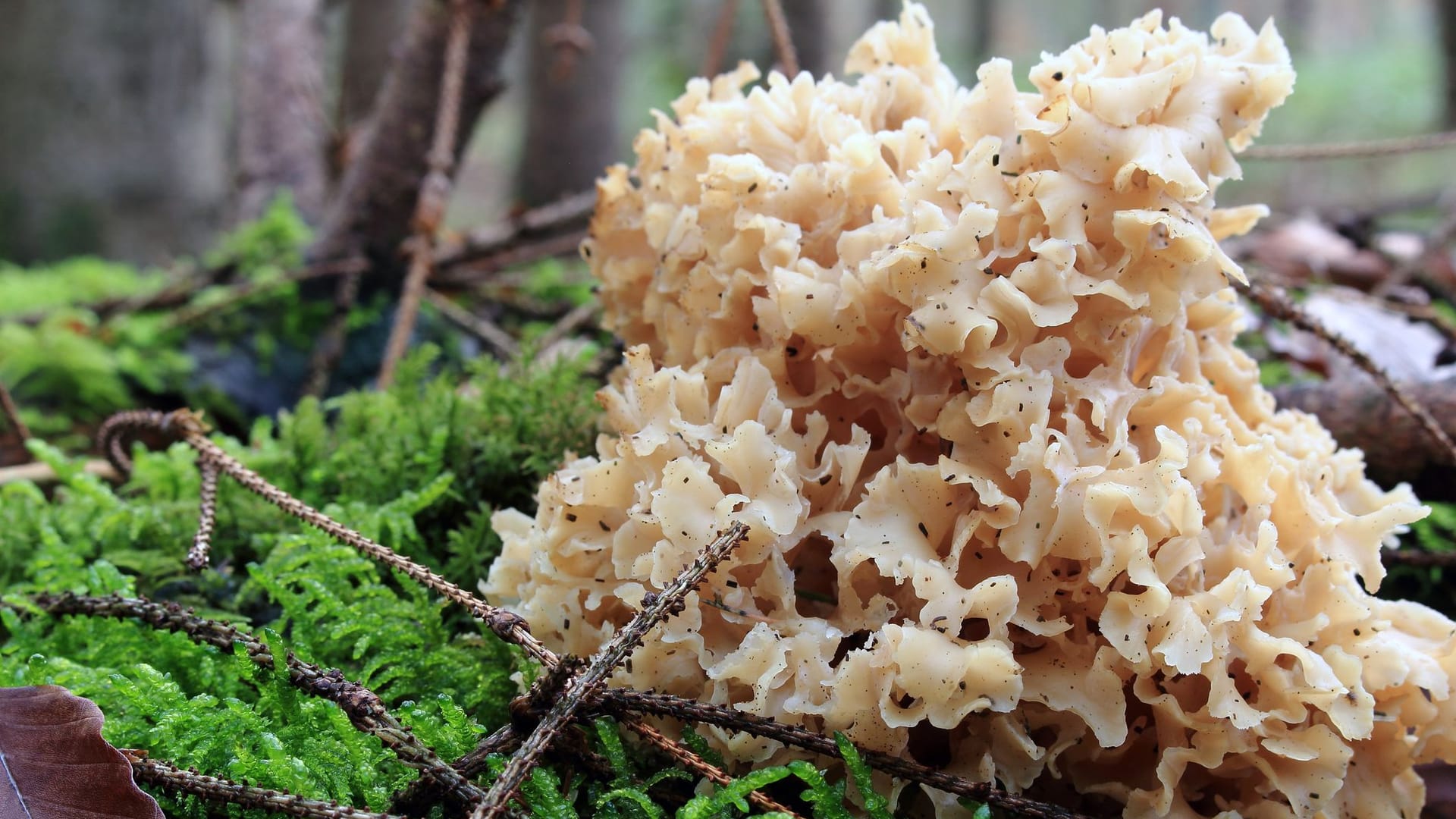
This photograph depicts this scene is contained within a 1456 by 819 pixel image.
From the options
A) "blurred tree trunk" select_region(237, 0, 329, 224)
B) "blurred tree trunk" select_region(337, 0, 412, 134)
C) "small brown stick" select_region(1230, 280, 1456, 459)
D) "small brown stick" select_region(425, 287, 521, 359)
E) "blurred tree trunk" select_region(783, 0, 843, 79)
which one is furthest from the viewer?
"blurred tree trunk" select_region(783, 0, 843, 79)

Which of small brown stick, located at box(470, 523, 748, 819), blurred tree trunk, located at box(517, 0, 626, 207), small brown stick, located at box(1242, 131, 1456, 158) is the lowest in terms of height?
blurred tree trunk, located at box(517, 0, 626, 207)

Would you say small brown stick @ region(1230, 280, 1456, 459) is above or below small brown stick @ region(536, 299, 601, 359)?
above

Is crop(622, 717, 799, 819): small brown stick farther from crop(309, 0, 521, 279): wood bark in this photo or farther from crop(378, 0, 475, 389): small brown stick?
crop(309, 0, 521, 279): wood bark

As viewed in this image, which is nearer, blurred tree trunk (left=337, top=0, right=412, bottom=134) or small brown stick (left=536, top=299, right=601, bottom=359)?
small brown stick (left=536, top=299, right=601, bottom=359)

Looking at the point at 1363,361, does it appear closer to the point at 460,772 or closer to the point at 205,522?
the point at 460,772

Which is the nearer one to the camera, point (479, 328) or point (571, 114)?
point (479, 328)

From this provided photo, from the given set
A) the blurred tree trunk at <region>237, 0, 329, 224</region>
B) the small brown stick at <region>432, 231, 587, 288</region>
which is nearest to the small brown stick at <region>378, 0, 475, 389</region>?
the small brown stick at <region>432, 231, 587, 288</region>

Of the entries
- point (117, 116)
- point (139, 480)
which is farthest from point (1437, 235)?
point (117, 116)

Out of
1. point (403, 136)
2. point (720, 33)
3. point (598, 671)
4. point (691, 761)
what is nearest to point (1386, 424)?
point (691, 761)
